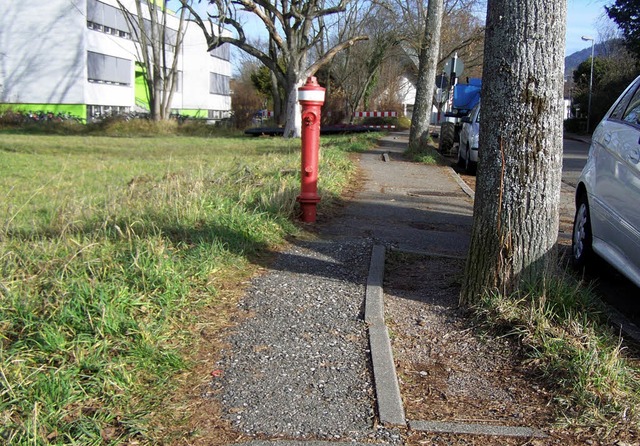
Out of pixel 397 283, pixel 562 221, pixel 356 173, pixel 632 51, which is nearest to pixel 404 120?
pixel 632 51

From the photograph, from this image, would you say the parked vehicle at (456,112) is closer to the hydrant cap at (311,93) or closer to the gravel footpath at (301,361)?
the hydrant cap at (311,93)

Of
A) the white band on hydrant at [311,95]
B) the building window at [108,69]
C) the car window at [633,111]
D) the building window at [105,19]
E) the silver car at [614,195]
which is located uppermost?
the building window at [105,19]

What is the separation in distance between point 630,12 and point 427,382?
3489cm

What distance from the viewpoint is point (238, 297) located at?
4.99 m

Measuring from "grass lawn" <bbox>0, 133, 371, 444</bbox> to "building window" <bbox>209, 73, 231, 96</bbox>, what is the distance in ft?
203

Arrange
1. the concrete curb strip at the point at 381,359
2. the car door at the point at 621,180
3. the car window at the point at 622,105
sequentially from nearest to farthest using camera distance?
the concrete curb strip at the point at 381,359, the car door at the point at 621,180, the car window at the point at 622,105

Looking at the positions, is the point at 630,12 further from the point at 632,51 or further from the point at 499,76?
the point at 499,76

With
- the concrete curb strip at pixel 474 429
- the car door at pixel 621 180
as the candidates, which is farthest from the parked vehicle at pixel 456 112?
the concrete curb strip at pixel 474 429

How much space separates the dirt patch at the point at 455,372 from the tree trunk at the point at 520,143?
0.42m

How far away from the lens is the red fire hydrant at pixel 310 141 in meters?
7.08

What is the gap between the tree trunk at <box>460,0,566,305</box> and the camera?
454 centimetres

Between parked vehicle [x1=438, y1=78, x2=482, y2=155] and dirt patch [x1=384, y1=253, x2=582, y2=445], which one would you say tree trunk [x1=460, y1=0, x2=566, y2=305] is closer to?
dirt patch [x1=384, y1=253, x2=582, y2=445]

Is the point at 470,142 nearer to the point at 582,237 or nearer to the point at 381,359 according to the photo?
the point at 582,237

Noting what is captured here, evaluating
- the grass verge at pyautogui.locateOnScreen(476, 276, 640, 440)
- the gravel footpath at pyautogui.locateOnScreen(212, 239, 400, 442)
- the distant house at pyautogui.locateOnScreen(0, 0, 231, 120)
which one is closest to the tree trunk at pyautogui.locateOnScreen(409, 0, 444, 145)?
the gravel footpath at pyautogui.locateOnScreen(212, 239, 400, 442)
